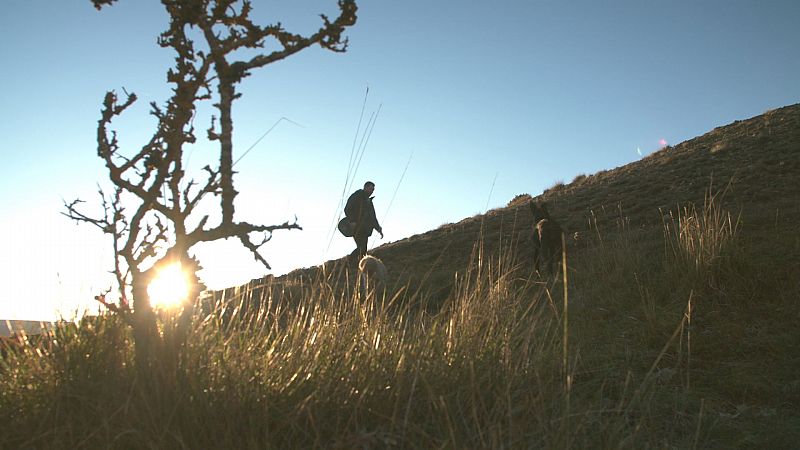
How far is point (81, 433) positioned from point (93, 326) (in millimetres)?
665

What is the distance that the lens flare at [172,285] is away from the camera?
2.13 metres

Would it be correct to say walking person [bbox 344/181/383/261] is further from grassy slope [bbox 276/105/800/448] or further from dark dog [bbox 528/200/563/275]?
dark dog [bbox 528/200/563/275]

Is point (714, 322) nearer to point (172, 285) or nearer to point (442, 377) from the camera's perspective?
point (442, 377)

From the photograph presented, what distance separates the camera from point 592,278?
19.9 feet

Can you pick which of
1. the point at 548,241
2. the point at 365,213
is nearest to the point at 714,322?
the point at 548,241

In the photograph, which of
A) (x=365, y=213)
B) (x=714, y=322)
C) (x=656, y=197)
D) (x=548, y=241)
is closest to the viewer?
(x=714, y=322)

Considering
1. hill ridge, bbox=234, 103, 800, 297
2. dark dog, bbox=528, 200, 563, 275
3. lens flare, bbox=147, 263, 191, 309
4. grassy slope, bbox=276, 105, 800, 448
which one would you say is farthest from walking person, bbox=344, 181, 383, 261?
lens flare, bbox=147, 263, 191, 309

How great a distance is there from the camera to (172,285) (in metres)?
2.19

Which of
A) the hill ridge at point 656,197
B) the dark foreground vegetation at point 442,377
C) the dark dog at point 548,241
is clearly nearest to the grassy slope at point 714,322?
the dark foreground vegetation at point 442,377

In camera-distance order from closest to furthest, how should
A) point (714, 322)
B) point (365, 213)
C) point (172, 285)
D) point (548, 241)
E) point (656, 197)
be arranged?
point (172, 285) < point (714, 322) < point (548, 241) < point (365, 213) < point (656, 197)

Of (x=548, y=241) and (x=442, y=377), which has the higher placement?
(x=548, y=241)

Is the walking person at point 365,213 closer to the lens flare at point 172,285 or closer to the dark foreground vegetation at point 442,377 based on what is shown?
the dark foreground vegetation at point 442,377

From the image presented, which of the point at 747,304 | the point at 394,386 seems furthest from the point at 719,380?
the point at 394,386

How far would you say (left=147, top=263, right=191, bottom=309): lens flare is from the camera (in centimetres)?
213
